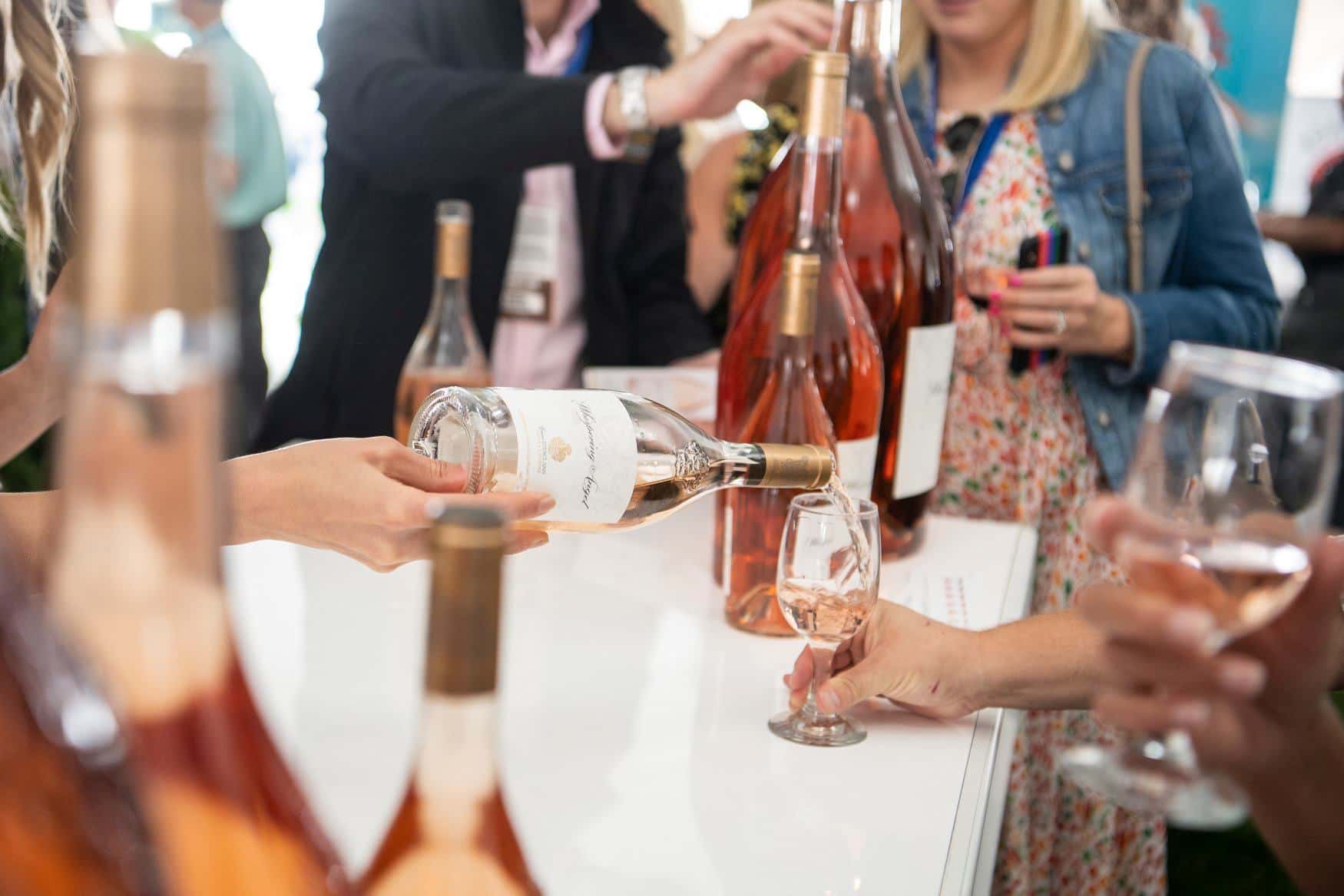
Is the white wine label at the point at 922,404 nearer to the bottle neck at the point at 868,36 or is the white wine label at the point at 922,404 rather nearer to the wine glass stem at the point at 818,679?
the bottle neck at the point at 868,36

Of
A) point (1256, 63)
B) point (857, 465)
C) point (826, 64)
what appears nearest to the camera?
point (826, 64)

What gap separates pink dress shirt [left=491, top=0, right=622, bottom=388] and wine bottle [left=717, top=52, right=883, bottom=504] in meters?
0.78

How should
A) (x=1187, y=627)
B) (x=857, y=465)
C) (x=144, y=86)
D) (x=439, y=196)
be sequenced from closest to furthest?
(x=144, y=86), (x=1187, y=627), (x=857, y=465), (x=439, y=196)

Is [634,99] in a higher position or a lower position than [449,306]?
higher

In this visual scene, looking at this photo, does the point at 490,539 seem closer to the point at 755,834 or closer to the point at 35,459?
the point at 755,834

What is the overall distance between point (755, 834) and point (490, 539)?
1.62 ft

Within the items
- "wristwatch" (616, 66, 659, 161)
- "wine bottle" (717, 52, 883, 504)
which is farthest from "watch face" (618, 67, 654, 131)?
"wine bottle" (717, 52, 883, 504)

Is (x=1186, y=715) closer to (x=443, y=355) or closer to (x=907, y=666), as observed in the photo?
(x=907, y=666)

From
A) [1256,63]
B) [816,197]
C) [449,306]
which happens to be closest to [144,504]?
[816,197]

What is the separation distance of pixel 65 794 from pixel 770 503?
2.60 feet

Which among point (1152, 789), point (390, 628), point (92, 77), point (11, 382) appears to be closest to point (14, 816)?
point (92, 77)

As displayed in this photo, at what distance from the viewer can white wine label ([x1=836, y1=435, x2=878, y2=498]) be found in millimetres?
1083

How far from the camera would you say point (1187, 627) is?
442 mm

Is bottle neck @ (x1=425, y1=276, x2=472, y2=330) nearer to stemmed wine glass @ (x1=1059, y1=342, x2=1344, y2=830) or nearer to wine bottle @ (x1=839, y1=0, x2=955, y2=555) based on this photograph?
wine bottle @ (x1=839, y1=0, x2=955, y2=555)
